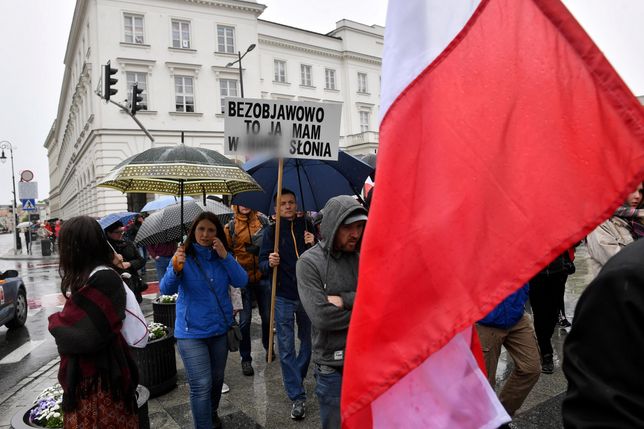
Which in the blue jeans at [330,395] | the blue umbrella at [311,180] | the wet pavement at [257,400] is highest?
the blue umbrella at [311,180]

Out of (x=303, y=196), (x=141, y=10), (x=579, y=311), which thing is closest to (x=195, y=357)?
(x=303, y=196)

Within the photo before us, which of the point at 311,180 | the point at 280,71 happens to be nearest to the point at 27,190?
the point at 280,71

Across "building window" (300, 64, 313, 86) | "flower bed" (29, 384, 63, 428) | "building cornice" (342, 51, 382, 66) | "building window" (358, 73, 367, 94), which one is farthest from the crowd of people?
"building window" (358, 73, 367, 94)

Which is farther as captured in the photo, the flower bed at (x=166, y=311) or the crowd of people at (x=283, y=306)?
the flower bed at (x=166, y=311)

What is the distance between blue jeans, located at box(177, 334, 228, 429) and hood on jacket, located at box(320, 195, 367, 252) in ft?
4.40

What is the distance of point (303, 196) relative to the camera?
5273 millimetres

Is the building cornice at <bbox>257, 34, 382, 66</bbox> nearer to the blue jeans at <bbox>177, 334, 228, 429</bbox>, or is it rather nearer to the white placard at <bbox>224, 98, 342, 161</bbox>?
the white placard at <bbox>224, 98, 342, 161</bbox>

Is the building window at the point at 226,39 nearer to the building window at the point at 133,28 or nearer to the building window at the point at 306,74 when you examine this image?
the building window at the point at 133,28

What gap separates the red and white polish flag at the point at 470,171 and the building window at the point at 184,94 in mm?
31588

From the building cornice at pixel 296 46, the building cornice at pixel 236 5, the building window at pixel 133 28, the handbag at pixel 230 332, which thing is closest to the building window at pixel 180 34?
the building cornice at pixel 236 5

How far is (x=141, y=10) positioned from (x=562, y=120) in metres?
33.3

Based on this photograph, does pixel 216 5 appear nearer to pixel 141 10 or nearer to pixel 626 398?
pixel 141 10

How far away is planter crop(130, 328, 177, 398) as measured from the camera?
479 centimetres

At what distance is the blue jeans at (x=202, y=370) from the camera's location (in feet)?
11.7
